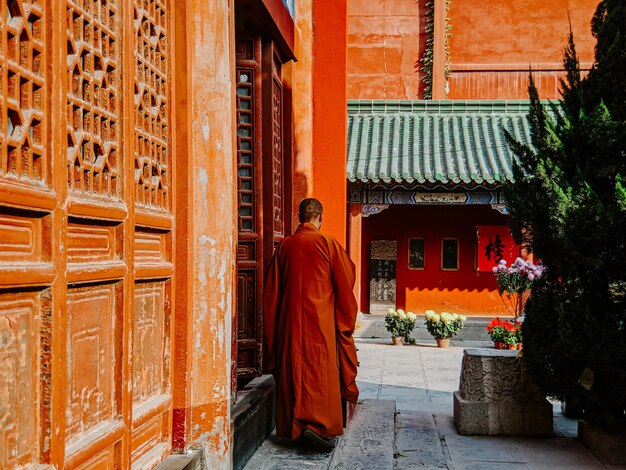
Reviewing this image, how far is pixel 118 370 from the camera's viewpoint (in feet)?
9.45

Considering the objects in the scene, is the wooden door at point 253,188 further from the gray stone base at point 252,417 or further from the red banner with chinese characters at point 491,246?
the red banner with chinese characters at point 491,246

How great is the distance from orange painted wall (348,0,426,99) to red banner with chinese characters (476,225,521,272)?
3.94m

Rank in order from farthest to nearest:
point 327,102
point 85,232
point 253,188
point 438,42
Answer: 1. point 438,42
2. point 327,102
3. point 253,188
4. point 85,232

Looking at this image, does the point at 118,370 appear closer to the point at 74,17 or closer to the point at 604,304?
the point at 74,17

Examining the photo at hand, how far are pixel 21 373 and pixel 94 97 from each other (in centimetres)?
95

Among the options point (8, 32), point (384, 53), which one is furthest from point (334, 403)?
point (384, 53)

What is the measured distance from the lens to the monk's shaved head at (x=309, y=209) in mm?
5199

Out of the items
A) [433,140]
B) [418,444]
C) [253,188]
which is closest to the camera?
[418,444]

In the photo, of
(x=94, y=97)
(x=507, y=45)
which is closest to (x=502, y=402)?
(x=94, y=97)

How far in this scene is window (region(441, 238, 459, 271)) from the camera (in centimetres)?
1662

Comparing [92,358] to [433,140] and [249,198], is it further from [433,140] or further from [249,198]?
[433,140]

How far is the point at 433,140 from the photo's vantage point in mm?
16469

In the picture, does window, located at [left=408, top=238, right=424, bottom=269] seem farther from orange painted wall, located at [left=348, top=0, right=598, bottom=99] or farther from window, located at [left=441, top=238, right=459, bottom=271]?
orange painted wall, located at [left=348, top=0, right=598, bottom=99]

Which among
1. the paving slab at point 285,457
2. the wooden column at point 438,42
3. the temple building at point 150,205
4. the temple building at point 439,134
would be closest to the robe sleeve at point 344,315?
the paving slab at point 285,457
